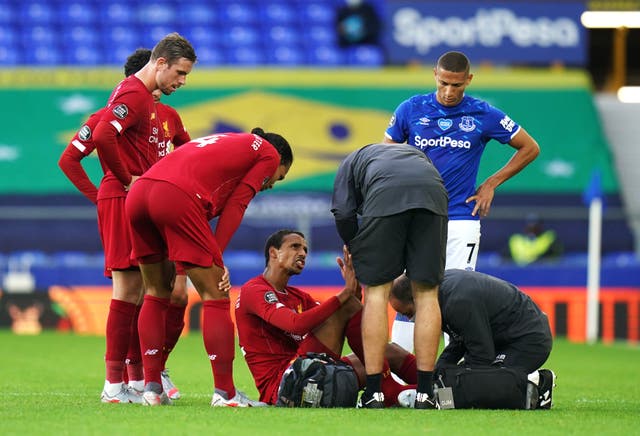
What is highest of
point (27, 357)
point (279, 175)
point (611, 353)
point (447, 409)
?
point (279, 175)

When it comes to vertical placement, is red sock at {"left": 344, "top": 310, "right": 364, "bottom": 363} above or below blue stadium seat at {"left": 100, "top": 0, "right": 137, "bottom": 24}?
below

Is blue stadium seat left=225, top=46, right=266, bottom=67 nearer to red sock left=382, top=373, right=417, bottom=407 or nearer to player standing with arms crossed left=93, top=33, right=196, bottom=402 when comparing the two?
player standing with arms crossed left=93, top=33, right=196, bottom=402

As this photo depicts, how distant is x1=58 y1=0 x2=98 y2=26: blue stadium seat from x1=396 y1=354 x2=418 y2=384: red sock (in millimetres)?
16122

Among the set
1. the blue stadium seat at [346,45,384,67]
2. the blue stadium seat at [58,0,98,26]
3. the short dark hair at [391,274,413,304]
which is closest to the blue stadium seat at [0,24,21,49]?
the blue stadium seat at [58,0,98,26]

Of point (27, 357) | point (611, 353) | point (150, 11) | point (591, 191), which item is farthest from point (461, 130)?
point (150, 11)

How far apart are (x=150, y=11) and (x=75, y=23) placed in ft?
4.42

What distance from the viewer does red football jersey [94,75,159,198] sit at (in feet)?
21.0

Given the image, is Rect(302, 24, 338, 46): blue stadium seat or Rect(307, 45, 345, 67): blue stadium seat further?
Rect(302, 24, 338, 46): blue stadium seat

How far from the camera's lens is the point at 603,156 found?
19766 millimetres

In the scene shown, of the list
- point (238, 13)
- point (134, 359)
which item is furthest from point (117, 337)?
point (238, 13)

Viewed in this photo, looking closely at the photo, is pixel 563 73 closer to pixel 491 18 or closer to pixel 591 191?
pixel 491 18

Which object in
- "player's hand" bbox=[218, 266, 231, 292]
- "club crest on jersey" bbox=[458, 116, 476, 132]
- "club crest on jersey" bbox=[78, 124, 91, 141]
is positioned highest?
"club crest on jersey" bbox=[78, 124, 91, 141]

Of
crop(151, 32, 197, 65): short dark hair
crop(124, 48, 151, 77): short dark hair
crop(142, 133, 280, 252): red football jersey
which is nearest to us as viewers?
crop(142, 133, 280, 252): red football jersey

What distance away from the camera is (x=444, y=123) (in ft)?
24.2
